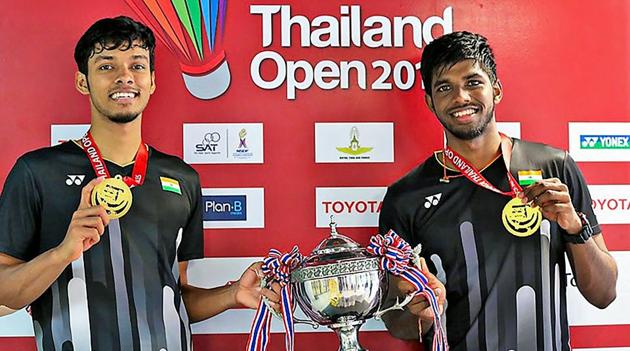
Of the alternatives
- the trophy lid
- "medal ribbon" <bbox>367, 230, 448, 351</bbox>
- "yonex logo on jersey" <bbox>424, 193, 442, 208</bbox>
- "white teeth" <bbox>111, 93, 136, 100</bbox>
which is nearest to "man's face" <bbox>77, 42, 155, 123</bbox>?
"white teeth" <bbox>111, 93, 136, 100</bbox>

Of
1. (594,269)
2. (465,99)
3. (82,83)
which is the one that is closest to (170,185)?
(82,83)

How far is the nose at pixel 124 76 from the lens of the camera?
2.36 m

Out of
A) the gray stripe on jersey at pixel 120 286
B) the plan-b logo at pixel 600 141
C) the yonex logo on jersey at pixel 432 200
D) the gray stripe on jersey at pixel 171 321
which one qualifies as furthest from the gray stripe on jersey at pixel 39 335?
the plan-b logo at pixel 600 141

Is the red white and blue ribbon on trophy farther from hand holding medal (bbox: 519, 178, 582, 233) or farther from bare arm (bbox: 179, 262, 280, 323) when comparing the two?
hand holding medal (bbox: 519, 178, 582, 233)

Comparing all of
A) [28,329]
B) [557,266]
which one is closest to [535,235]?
[557,266]

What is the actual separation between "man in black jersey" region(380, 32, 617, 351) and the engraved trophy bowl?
1.55ft

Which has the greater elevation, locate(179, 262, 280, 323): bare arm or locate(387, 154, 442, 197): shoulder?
locate(387, 154, 442, 197): shoulder

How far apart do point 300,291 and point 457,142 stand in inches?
34.7

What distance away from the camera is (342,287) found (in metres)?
1.97

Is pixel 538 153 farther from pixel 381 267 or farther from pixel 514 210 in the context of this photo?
pixel 381 267

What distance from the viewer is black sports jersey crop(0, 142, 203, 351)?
2.34 m

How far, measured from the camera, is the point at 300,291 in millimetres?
2039

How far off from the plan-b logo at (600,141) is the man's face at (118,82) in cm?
163

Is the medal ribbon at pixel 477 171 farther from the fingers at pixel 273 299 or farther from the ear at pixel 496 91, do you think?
the fingers at pixel 273 299
